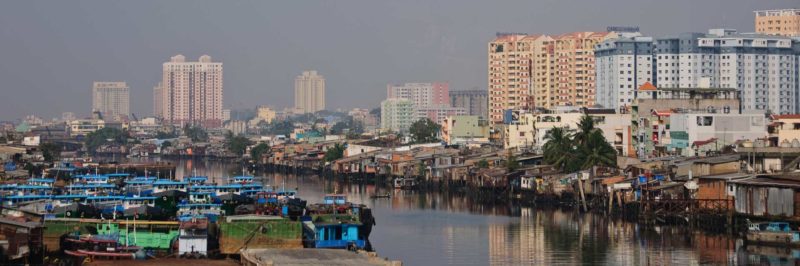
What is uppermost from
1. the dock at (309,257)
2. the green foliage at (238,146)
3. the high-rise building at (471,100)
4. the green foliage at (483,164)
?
the high-rise building at (471,100)

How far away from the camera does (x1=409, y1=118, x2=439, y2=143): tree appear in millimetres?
86625

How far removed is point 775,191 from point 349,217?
941 cm

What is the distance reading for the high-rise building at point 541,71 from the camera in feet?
302

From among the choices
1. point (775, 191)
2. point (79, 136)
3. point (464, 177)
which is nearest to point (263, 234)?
point (775, 191)

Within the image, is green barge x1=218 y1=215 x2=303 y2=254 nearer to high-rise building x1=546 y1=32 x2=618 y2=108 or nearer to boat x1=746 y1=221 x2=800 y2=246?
boat x1=746 y1=221 x2=800 y2=246

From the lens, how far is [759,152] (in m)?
37.4

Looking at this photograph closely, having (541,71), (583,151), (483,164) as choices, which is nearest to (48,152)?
(483,164)

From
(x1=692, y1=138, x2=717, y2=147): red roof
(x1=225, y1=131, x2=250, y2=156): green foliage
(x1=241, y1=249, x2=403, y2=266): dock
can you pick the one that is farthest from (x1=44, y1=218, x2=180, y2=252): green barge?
(x1=225, y1=131, x2=250, y2=156): green foliage

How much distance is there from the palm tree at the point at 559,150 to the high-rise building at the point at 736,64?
96.4 ft

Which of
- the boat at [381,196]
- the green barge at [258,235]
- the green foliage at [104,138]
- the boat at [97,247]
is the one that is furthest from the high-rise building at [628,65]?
the boat at [97,247]

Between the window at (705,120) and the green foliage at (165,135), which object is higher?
the green foliage at (165,135)

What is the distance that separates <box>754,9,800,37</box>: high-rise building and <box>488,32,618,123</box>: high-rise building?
24685 mm

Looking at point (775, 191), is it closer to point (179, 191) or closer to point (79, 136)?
point (179, 191)

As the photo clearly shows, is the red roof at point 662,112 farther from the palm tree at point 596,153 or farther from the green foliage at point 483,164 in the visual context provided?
the green foliage at point 483,164
